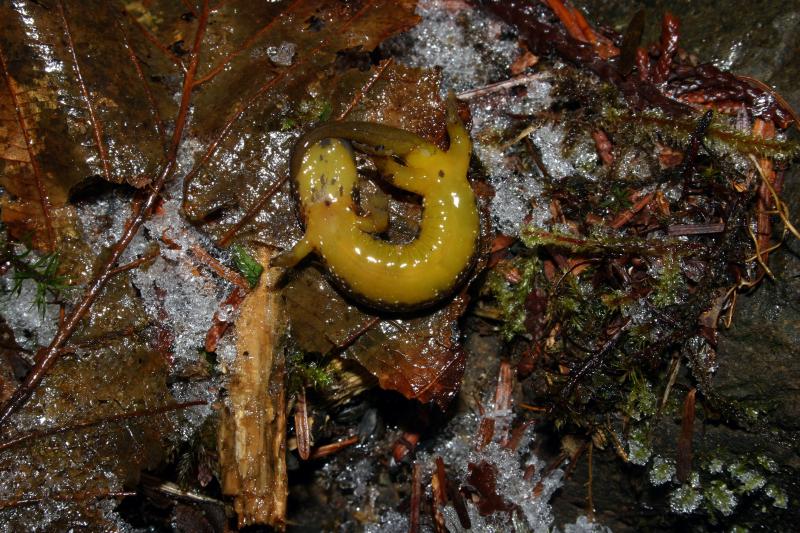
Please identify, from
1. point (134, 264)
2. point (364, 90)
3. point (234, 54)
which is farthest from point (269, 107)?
point (134, 264)

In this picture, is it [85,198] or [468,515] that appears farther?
[468,515]

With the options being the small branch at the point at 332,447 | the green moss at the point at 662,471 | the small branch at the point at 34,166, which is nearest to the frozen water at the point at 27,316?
the small branch at the point at 34,166

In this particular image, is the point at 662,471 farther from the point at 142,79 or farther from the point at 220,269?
the point at 142,79

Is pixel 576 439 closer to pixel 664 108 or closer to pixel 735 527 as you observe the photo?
pixel 735 527

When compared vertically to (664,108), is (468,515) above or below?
below

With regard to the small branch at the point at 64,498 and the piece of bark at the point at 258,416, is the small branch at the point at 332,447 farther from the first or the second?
the small branch at the point at 64,498

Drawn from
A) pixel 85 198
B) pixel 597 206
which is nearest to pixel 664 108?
pixel 597 206
